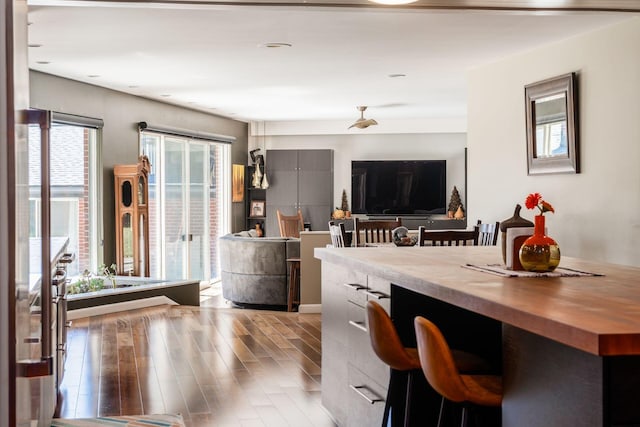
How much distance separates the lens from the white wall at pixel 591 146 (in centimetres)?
560

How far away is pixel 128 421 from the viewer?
4289 mm

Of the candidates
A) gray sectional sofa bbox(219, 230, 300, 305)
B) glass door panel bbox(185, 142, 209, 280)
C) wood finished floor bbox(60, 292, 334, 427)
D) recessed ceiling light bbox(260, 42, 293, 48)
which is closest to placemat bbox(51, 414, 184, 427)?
wood finished floor bbox(60, 292, 334, 427)

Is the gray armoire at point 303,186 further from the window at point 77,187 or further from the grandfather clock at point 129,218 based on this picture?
the window at point 77,187

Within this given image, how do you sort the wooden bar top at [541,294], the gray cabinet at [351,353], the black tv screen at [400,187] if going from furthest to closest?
the black tv screen at [400,187]
the gray cabinet at [351,353]
the wooden bar top at [541,294]

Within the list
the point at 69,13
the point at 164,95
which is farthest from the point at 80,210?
the point at 69,13

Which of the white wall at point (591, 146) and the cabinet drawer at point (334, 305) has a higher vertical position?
the white wall at point (591, 146)

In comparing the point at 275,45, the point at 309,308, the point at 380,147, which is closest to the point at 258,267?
the point at 309,308

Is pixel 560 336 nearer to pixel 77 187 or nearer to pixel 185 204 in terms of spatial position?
pixel 77 187

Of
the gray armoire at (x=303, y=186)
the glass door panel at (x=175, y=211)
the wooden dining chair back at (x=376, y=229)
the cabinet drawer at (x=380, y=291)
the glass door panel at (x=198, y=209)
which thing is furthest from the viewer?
the gray armoire at (x=303, y=186)

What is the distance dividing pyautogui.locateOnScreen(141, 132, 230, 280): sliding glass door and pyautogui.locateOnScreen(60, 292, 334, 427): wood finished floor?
339 centimetres

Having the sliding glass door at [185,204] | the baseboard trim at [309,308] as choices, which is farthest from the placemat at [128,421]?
the sliding glass door at [185,204]

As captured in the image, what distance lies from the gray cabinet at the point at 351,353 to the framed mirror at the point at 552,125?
2.93m

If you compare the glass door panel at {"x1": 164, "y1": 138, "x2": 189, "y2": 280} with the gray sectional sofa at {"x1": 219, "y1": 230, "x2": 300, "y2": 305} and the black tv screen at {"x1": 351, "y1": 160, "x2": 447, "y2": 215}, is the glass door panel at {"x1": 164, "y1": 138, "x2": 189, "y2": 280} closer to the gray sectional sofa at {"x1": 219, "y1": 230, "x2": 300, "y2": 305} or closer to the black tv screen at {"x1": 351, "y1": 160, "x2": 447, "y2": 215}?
the gray sectional sofa at {"x1": 219, "y1": 230, "x2": 300, "y2": 305}

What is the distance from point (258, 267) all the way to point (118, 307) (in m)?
1.98
